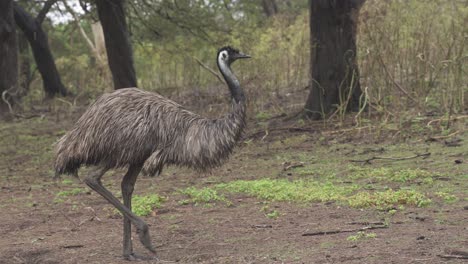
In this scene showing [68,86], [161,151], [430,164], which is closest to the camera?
[161,151]

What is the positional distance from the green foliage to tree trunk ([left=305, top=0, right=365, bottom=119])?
12.6 ft

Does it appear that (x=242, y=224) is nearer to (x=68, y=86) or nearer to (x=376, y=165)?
(x=376, y=165)

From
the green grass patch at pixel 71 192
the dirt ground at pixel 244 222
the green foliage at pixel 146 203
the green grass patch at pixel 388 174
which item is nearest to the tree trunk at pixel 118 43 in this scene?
the dirt ground at pixel 244 222

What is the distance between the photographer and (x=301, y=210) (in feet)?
20.6

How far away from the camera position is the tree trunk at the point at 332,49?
10500mm

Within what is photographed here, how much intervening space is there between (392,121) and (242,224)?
446 cm

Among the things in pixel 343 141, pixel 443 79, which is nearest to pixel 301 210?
pixel 343 141

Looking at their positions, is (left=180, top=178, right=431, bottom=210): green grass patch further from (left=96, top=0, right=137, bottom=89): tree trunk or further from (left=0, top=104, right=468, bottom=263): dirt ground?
(left=96, top=0, right=137, bottom=89): tree trunk

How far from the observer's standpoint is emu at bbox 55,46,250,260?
16.9ft

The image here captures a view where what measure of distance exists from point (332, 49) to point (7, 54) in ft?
Answer: 20.9

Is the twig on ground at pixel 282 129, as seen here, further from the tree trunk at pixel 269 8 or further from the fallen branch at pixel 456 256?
the tree trunk at pixel 269 8

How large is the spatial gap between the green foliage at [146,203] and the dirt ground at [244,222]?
73 millimetres

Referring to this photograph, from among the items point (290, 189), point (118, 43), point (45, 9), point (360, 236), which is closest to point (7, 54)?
point (118, 43)

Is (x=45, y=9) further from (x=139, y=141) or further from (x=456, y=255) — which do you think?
(x=456, y=255)
